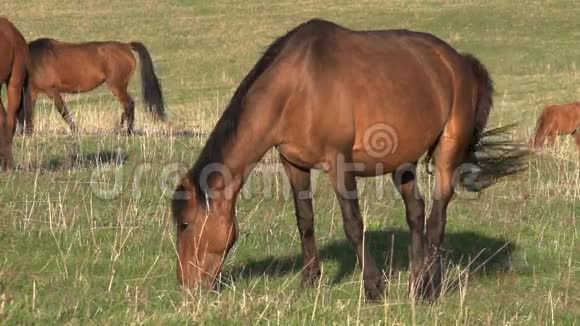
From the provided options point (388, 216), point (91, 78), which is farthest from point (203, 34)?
point (388, 216)

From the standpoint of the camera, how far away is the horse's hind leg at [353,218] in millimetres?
6352

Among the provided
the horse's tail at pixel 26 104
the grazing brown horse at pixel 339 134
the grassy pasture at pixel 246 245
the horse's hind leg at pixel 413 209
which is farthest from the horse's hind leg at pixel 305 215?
the horse's tail at pixel 26 104

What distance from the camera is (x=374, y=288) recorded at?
642 centimetres

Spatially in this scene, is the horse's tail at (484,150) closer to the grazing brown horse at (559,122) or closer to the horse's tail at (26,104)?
the horse's tail at (26,104)

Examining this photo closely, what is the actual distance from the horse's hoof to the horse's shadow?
0.54m

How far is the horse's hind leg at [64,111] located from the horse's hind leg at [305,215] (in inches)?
332

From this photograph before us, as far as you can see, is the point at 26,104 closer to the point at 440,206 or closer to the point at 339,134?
the point at 440,206

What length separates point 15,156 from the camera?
38.8 feet

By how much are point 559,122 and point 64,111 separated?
8184mm

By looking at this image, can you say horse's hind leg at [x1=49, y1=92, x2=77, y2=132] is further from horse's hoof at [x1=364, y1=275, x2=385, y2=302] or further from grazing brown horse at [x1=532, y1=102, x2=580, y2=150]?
horse's hoof at [x1=364, y1=275, x2=385, y2=302]

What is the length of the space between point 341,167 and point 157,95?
39.0 feet

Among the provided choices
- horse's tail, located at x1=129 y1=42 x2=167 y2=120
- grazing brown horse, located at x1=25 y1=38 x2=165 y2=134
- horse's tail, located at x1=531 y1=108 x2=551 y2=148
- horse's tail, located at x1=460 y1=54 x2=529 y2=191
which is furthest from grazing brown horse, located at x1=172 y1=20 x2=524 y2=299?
grazing brown horse, located at x1=25 y1=38 x2=165 y2=134

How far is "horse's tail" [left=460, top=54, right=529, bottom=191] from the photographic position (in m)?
7.90

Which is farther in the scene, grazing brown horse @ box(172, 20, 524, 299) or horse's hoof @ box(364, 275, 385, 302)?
horse's hoof @ box(364, 275, 385, 302)
